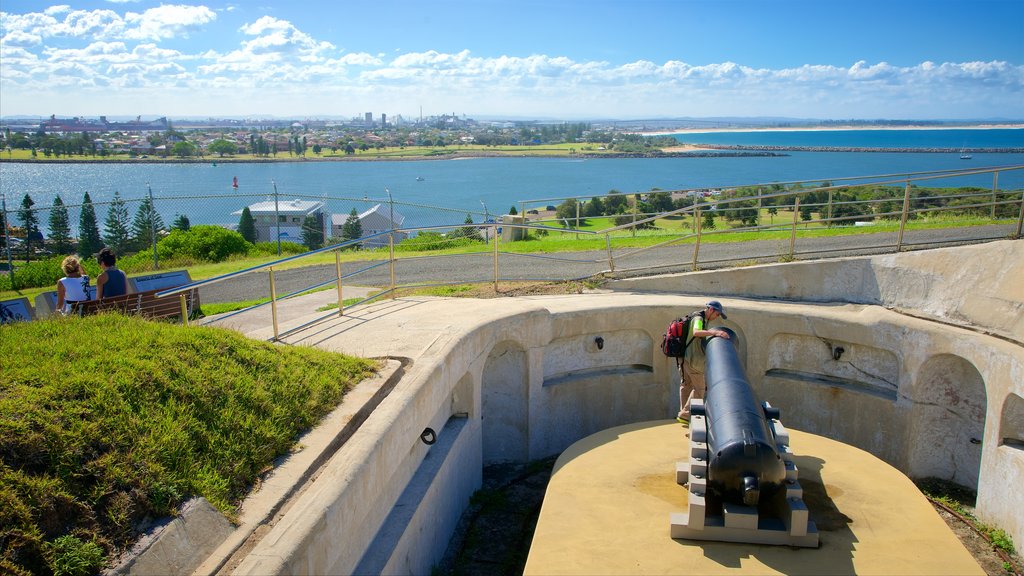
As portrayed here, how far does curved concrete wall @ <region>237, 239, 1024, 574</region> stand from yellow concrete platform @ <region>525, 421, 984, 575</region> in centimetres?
138

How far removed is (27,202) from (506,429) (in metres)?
15.2

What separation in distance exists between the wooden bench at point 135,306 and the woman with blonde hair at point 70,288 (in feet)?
1.11

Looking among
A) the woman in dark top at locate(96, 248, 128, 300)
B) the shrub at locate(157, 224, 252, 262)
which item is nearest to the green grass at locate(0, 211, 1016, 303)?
the shrub at locate(157, 224, 252, 262)

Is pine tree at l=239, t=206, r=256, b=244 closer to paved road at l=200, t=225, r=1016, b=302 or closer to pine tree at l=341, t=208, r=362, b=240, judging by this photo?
pine tree at l=341, t=208, r=362, b=240

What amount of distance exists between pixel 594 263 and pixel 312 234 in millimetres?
11627

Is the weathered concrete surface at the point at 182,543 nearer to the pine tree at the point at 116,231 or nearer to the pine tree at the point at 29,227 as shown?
the pine tree at the point at 29,227

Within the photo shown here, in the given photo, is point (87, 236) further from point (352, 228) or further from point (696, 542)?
point (696, 542)

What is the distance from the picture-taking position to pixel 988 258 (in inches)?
410

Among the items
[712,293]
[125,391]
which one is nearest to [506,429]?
[712,293]

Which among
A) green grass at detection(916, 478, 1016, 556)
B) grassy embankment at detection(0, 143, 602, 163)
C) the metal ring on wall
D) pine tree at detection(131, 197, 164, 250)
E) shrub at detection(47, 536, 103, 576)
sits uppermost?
grassy embankment at detection(0, 143, 602, 163)

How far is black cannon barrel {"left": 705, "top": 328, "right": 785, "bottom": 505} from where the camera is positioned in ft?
20.7

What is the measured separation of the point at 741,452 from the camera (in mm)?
6305

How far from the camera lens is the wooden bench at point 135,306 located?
8.20 metres

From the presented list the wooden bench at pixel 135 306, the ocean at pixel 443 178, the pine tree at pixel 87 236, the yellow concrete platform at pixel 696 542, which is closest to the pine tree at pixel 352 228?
the pine tree at pixel 87 236
